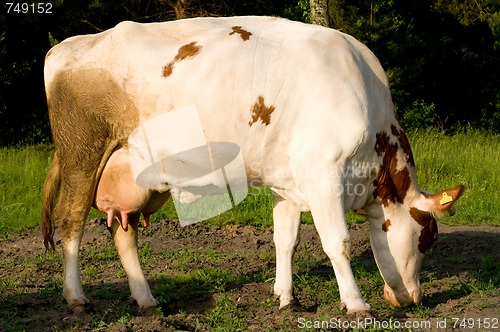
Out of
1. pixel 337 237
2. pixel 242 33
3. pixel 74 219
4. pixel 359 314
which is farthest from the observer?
pixel 74 219

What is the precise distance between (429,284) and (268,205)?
12.1ft

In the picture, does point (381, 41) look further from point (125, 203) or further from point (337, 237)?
point (337, 237)

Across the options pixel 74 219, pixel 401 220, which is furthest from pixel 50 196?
pixel 401 220

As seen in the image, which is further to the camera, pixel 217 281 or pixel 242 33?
pixel 217 281

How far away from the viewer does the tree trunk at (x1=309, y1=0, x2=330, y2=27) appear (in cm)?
1634

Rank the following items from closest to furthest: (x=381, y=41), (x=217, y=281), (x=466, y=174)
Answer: (x=217, y=281) < (x=466, y=174) < (x=381, y=41)

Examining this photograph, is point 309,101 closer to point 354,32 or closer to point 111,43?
point 111,43

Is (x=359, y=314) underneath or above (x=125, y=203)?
underneath

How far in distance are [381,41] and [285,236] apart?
13.1 metres

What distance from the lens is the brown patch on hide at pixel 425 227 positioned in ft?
22.1

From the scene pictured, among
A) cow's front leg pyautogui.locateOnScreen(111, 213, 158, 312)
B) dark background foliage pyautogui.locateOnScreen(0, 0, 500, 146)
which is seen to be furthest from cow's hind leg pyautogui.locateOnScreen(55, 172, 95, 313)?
dark background foliage pyautogui.locateOnScreen(0, 0, 500, 146)

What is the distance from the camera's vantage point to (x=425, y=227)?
6777mm

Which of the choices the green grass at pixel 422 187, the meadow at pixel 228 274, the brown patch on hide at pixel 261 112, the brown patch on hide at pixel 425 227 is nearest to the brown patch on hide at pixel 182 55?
the brown patch on hide at pixel 261 112

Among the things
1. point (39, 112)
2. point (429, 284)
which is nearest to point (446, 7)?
point (39, 112)
